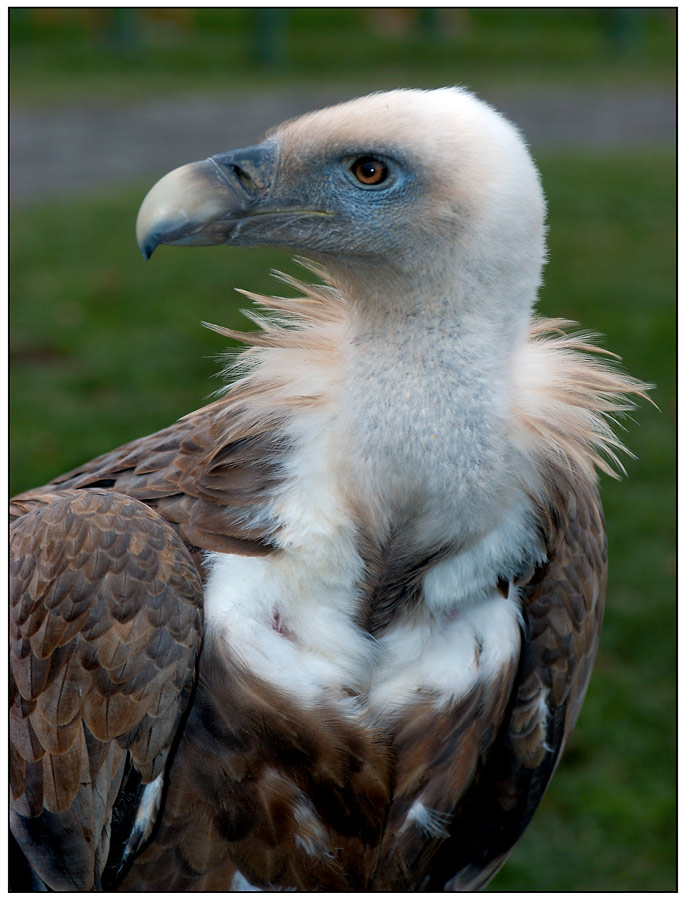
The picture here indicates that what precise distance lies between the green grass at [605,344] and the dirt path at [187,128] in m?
1.42

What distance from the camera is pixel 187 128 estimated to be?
14180mm

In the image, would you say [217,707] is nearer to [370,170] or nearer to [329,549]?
[329,549]

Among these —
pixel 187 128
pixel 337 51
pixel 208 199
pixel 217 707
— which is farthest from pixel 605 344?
pixel 337 51

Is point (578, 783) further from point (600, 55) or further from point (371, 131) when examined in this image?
point (600, 55)

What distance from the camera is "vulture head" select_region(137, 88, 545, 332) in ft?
7.49

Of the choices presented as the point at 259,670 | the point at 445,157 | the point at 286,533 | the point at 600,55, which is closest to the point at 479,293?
the point at 445,157

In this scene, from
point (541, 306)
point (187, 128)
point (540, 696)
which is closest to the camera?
point (540, 696)

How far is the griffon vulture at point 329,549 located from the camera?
7.72ft

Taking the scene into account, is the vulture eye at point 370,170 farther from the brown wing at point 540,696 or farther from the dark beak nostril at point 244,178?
the brown wing at point 540,696

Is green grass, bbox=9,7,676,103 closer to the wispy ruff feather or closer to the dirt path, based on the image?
the dirt path

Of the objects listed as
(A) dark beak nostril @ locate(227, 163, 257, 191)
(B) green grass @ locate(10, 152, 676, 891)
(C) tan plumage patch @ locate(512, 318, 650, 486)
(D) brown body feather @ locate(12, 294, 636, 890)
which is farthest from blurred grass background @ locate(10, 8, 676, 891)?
(C) tan plumage patch @ locate(512, 318, 650, 486)

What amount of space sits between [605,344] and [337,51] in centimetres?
1100

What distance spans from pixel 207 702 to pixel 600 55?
721 inches

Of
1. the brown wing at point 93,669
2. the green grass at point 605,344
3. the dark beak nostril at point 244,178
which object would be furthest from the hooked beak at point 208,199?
the brown wing at point 93,669
